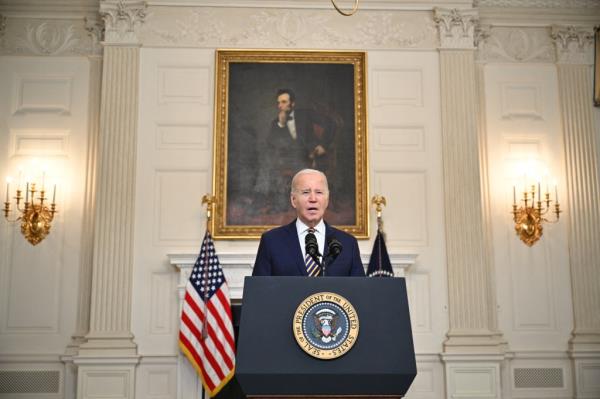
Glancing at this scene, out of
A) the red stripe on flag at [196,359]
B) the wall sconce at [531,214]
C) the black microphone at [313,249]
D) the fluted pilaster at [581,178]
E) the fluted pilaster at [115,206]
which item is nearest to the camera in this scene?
the black microphone at [313,249]

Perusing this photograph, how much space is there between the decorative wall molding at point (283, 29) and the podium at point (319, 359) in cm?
562

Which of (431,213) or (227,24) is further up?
(227,24)

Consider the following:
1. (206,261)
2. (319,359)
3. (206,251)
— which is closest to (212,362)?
(206,261)

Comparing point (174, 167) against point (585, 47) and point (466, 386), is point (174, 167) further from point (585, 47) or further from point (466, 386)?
point (585, 47)

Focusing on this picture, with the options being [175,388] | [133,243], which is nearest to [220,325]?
[175,388]

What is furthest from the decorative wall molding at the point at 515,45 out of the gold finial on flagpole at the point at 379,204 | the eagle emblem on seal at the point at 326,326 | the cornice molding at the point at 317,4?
the eagle emblem on seal at the point at 326,326

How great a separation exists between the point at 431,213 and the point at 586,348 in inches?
88.3

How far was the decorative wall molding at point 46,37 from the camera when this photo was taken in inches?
310

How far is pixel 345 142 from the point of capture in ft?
24.8

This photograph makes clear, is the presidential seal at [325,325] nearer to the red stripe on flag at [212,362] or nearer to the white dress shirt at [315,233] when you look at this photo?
the white dress shirt at [315,233]

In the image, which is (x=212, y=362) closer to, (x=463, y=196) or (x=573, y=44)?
(x=463, y=196)

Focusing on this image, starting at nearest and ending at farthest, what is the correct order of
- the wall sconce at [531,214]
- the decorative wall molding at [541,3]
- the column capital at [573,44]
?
1. the wall sconce at [531,214]
2. the column capital at [573,44]
3. the decorative wall molding at [541,3]

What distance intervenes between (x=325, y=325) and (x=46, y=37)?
6698 mm

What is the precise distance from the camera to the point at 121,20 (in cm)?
767
